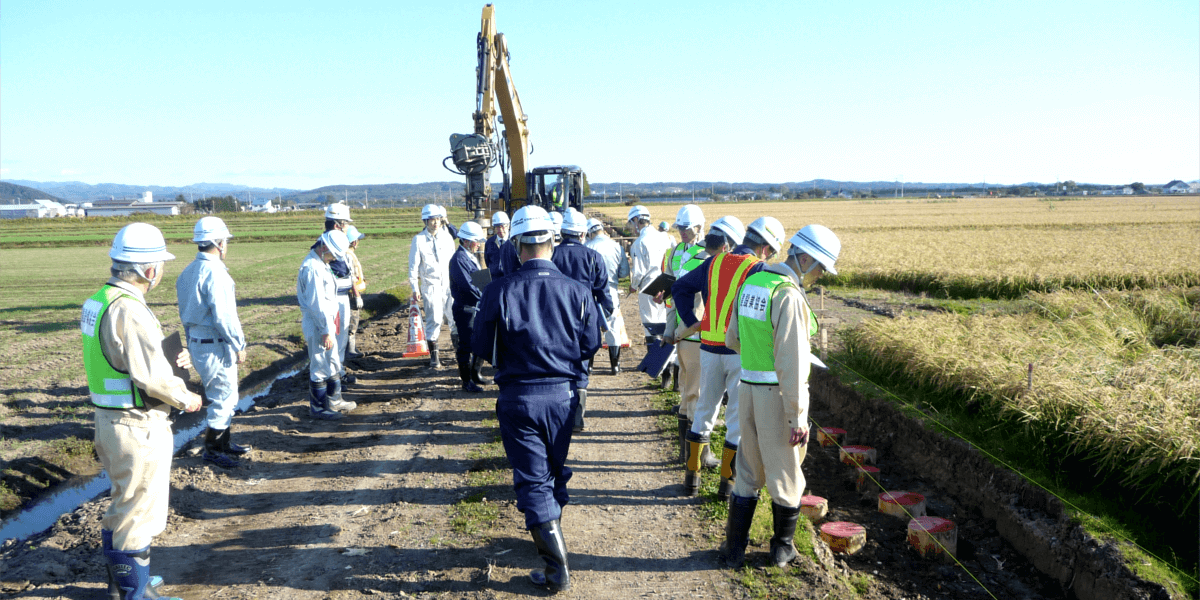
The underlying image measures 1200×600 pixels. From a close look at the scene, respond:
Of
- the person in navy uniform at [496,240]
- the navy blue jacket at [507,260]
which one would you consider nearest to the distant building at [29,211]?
the person in navy uniform at [496,240]

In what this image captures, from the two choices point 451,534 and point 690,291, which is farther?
point 690,291

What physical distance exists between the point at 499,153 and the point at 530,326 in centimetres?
1526

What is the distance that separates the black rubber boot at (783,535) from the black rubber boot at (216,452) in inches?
181

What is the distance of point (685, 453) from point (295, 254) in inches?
1078

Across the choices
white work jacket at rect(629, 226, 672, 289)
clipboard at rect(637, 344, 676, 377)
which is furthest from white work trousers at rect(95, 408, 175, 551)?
white work jacket at rect(629, 226, 672, 289)

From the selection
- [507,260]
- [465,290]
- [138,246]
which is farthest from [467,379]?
[138,246]

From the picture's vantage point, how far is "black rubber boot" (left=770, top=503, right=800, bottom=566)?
409 centimetres

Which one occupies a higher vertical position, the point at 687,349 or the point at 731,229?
the point at 731,229

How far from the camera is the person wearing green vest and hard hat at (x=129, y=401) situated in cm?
352

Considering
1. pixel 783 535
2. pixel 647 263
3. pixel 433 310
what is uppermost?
pixel 647 263

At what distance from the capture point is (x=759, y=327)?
3949 millimetres

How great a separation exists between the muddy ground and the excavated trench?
3.8 inches

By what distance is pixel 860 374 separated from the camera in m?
8.22

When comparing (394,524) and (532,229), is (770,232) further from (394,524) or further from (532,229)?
(394,524)
